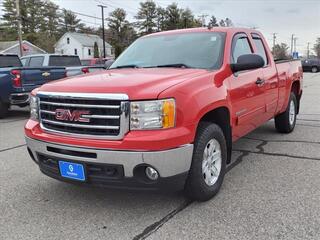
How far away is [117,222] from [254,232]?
4.02ft

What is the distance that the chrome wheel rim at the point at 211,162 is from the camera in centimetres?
393

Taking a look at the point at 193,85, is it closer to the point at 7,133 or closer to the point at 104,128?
the point at 104,128

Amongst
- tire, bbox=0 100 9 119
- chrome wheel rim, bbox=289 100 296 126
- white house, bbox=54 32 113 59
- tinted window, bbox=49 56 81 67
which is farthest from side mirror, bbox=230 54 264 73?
white house, bbox=54 32 113 59

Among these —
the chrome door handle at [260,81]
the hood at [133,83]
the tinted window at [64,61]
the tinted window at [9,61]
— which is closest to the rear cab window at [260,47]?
the chrome door handle at [260,81]

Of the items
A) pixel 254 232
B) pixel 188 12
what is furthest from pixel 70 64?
pixel 188 12

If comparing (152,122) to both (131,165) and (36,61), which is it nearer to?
(131,165)

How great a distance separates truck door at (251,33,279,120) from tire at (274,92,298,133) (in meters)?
0.96

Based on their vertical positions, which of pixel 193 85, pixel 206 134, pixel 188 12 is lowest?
pixel 206 134

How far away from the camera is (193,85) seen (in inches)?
146

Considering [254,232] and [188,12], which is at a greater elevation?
[188,12]

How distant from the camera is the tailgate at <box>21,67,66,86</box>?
1024 cm

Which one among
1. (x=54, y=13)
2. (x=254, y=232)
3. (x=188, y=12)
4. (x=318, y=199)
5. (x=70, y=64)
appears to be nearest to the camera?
(x=254, y=232)

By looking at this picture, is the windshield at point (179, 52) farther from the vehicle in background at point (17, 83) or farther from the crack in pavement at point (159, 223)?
the vehicle in background at point (17, 83)

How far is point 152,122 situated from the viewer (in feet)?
11.0
